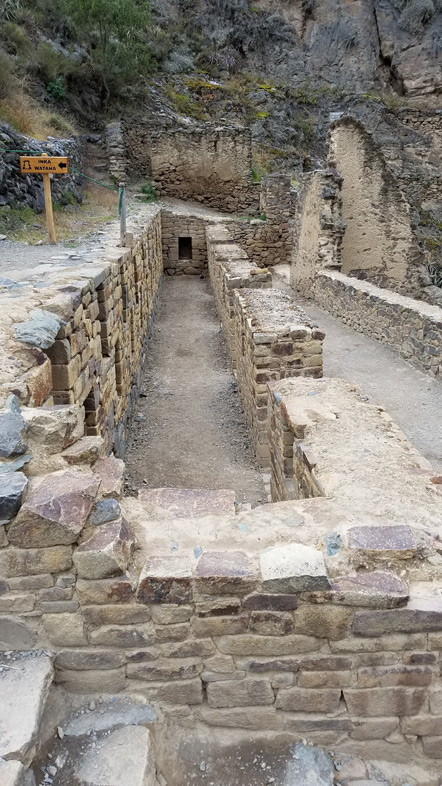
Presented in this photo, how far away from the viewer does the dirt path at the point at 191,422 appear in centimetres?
546

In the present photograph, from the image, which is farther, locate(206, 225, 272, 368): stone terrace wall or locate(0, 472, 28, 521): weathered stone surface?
locate(206, 225, 272, 368): stone terrace wall

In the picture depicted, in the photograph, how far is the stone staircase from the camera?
1.74 meters

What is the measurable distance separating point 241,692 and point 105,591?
2.36ft

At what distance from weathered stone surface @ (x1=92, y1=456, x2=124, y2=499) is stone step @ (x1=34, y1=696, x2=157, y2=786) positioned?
0.84 meters

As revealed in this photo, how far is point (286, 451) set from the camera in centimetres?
416

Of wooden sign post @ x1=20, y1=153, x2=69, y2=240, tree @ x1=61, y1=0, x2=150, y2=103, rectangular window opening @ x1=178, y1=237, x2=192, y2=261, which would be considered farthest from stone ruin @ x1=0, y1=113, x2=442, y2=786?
tree @ x1=61, y1=0, x2=150, y2=103

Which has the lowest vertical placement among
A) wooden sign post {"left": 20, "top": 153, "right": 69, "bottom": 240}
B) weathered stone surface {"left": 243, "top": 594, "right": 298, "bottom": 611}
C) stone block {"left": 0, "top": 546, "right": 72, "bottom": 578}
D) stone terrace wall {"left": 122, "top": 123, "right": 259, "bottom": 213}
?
weathered stone surface {"left": 243, "top": 594, "right": 298, "bottom": 611}

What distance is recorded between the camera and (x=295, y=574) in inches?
79.9

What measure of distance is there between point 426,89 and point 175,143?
21.4 m

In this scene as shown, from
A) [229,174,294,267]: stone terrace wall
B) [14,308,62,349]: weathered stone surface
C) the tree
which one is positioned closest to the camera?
[14,308,62,349]: weathered stone surface

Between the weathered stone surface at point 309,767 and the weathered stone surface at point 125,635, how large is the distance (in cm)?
77

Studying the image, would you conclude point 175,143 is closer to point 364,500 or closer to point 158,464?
point 158,464

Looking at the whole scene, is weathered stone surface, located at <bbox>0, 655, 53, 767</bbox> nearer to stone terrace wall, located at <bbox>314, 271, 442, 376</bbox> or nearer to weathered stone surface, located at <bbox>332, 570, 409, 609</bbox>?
weathered stone surface, located at <bbox>332, 570, 409, 609</bbox>

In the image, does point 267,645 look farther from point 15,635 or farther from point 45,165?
point 45,165
